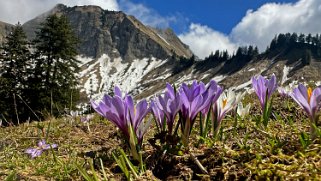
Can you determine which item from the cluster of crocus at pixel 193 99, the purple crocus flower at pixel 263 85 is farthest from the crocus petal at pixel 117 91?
the purple crocus flower at pixel 263 85

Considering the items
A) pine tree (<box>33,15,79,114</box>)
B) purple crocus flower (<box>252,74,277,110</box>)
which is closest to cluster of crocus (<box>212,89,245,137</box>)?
purple crocus flower (<box>252,74,277,110</box>)

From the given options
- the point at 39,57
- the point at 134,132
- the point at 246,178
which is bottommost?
the point at 246,178

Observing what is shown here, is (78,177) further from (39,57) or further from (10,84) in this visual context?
(39,57)

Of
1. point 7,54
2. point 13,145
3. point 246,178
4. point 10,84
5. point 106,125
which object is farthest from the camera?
point 7,54

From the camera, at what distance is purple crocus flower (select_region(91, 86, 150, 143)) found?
2334 millimetres

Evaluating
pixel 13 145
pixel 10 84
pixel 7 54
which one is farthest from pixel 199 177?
pixel 7 54

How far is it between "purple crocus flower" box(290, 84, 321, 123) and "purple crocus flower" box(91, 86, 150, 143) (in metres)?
0.87

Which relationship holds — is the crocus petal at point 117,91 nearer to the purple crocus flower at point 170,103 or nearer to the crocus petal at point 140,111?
the crocus petal at point 140,111

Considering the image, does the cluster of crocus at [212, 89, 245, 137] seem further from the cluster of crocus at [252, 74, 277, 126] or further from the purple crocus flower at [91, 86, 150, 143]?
the purple crocus flower at [91, 86, 150, 143]

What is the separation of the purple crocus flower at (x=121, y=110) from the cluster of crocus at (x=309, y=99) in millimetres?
872

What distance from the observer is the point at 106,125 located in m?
6.51

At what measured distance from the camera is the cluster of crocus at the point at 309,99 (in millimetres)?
2350

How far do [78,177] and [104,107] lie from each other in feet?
1.64

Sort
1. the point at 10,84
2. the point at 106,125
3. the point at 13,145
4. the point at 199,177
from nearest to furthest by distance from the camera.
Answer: the point at 199,177
the point at 13,145
the point at 106,125
the point at 10,84
